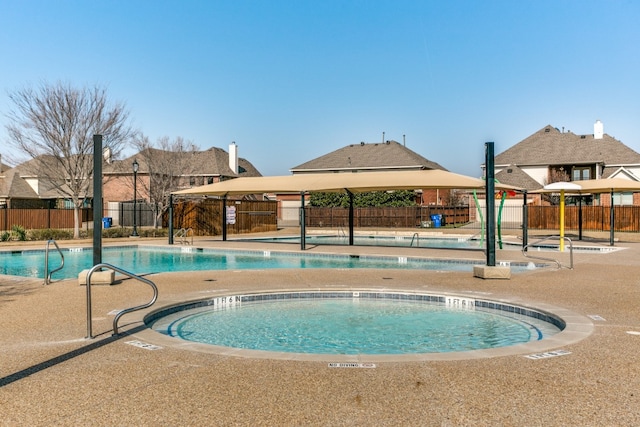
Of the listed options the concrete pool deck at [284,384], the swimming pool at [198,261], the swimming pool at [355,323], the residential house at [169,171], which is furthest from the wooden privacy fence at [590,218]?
the concrete pool deck at [284,384]

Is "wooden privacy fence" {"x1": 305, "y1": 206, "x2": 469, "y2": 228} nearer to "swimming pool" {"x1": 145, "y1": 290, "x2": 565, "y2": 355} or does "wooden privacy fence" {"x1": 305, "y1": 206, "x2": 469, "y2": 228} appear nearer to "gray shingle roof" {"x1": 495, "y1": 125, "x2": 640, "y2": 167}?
"gray shingle roof" {"x1": 495, "y1": 125, "x2": 640, "y2": 167}

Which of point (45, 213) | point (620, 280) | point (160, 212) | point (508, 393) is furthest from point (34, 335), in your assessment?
point (45, 213)

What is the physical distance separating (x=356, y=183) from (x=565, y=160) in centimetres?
3816

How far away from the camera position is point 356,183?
20641 millimetres

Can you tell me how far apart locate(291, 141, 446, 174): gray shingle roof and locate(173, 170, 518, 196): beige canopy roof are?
1153 inches

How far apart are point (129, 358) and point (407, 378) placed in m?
2.86

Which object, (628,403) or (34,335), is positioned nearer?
(628,403)

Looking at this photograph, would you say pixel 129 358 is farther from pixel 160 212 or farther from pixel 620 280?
pixel 160 212

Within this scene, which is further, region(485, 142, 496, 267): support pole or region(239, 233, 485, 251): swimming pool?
region(239, 233, 485, 251): swimming pool

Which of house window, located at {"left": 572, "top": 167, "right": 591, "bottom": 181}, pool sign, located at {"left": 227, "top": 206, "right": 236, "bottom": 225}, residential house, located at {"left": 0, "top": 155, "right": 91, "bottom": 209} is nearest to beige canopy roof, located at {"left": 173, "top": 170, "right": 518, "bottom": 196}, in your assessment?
pool sign, located at {"left": 227, "top": 206, "right": 236, "bottom": 225}

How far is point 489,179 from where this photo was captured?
1209 centimetres

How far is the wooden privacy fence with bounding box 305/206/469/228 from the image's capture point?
134 feet

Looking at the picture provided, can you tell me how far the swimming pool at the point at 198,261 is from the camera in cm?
1602

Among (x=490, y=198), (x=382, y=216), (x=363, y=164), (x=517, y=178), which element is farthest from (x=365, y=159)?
(x=490, y=198)
